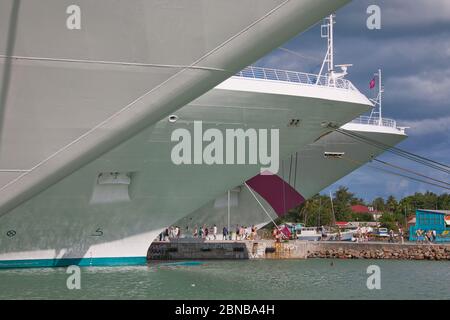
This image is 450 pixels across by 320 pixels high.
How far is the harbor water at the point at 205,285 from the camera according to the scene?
44.6 feet

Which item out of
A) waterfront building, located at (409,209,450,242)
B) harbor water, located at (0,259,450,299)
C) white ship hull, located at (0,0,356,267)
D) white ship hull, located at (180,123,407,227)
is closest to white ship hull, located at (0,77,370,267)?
harbor water, located at (0,259,450,299)

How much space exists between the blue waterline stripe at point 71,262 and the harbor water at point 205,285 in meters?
0.34

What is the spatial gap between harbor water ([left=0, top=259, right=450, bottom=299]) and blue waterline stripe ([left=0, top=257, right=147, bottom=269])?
1.12 ft

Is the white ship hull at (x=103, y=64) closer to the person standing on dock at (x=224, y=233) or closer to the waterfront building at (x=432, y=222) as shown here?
the person standing on dock at (x=224, y=233)

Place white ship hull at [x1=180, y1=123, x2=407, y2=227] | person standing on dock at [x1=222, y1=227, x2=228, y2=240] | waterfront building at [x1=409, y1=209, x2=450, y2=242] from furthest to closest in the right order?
waterfront building at [x1=409, y1=209, x2=450, y2=242]
person standing on dock at [x1=222, y1=227, x2=228, y2=240]
white ship hull at [x1=180, y1=123, x2=407, y2=227]

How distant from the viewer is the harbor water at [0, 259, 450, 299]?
13.6 meters

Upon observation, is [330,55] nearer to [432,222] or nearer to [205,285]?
[205,285]

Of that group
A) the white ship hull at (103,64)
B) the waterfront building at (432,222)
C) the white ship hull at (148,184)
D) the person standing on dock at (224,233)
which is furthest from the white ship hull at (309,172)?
the waterfront building at (432,222)

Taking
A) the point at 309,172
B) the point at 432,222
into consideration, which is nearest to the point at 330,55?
the point at 309,172

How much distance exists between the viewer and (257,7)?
757 cm

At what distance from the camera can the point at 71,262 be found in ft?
62.3

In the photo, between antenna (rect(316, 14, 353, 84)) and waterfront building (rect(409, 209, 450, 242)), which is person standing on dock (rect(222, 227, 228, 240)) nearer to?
antenna (rect(316, 14, 353, 84))

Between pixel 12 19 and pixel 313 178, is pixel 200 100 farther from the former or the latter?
pixel 313 178

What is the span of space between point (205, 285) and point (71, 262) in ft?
18.0
